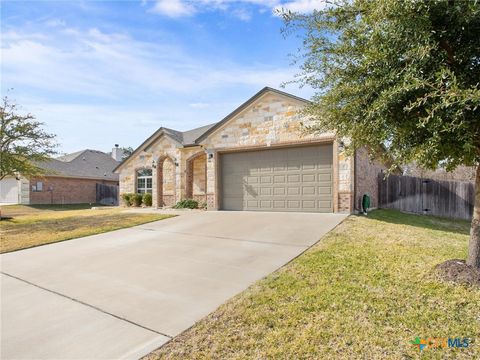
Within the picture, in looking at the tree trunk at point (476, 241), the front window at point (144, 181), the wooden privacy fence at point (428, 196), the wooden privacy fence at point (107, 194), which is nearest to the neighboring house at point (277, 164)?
the wooden privacy fence at point (428, 196)

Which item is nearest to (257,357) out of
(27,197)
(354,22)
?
(354,22)

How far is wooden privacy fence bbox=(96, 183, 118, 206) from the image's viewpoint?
26.7 m

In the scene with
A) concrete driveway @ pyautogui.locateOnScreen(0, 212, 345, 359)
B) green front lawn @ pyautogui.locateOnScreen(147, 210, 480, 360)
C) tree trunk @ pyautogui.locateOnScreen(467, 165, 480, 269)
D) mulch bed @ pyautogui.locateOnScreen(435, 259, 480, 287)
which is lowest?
concrete driveway @ pyautogui.locateOnScreen(0, 212, 345, 359)

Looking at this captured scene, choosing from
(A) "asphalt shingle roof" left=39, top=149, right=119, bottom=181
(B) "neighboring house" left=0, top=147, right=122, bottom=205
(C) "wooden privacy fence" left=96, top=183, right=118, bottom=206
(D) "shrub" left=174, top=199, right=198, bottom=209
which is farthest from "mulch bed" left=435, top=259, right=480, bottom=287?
(A) "asphalt shingle roof" left=39, top=149, right=119, bottom=181

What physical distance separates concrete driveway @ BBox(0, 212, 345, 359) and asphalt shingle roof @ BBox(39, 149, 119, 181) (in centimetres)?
2039

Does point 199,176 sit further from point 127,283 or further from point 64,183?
point 64,183

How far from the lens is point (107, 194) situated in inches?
1066

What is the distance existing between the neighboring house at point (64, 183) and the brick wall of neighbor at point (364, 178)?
898 inches

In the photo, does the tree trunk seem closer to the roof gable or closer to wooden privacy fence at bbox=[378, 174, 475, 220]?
the roof gable

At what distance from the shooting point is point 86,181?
26.9m

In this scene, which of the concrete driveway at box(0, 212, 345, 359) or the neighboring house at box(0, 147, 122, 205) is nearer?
the concrete driveway at box(0, 212, 345, 359)

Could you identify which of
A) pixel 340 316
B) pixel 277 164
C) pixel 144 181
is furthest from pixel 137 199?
pixel 340 316

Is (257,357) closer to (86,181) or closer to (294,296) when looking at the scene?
(294,296)

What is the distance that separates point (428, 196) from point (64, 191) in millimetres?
28109
